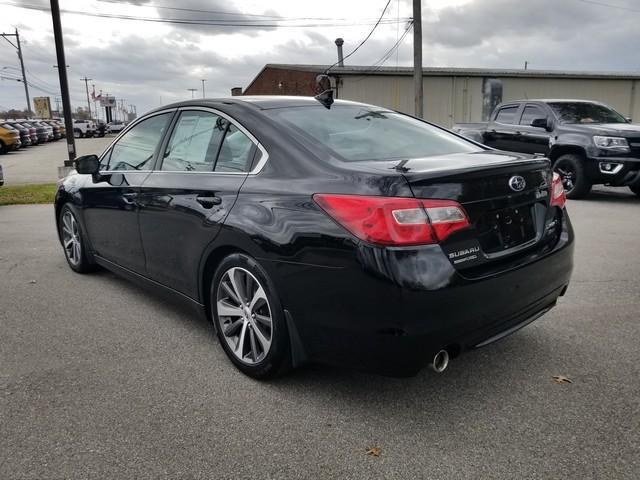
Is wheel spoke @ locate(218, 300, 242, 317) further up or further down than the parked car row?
further down

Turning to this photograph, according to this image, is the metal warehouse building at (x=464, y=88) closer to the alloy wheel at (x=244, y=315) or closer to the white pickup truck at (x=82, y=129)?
the alloy wheel at (x=244, y=315)

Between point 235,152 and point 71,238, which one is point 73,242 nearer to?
point 71,238

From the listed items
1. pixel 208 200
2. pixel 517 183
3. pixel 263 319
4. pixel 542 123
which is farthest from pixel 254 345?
pixel 542 123

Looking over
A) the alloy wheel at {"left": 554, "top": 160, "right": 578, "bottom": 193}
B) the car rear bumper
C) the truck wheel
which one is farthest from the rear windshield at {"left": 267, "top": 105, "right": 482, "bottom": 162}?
the alloy wheel at {"left": 554, "top": 160, "right": 578, "bottom": 193}

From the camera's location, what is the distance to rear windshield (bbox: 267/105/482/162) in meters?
3.05

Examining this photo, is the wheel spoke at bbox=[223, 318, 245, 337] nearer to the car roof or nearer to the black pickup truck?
the car roof

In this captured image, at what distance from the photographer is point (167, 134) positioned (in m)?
3.89

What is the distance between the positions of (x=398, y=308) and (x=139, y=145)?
2.81 metres

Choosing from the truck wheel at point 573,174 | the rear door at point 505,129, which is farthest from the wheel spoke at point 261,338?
the rear door at point 505,129

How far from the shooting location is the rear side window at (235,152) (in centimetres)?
312

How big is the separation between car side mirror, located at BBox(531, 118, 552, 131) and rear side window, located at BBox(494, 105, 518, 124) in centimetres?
104

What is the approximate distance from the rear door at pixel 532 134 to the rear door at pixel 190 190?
8.39 meters

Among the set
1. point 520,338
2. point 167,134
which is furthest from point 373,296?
point 167,134

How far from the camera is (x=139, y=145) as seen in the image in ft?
14.1
